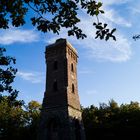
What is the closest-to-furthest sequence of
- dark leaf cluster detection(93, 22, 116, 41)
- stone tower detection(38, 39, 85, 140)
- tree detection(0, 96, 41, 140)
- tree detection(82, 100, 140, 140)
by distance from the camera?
dark leaf cluster detection(93, 22, 116, 41) → stone tower detection(38, 39, 85, 140) → tree detection(82, 100, 140, 140) → tree detection(0, 96, 41, 140)

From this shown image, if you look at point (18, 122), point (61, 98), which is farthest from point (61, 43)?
A: point (18, 122)

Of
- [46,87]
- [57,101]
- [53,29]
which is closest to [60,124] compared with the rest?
[57,101]

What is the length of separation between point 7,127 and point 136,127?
67.1 feet

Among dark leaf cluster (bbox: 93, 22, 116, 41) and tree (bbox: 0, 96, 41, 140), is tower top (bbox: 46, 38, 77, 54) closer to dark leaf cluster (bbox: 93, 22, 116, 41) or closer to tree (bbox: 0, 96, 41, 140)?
tree (bbox: 0, 96, 41, 140)

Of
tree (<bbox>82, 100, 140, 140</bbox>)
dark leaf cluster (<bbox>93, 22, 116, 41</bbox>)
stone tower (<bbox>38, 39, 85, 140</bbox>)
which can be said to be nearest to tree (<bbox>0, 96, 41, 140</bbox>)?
tree (<bbox>82, 100, 140, 140</bbox>)

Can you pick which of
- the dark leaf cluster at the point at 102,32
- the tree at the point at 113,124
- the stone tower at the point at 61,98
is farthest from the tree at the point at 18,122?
the dark leaf cluster at the point at 102,32

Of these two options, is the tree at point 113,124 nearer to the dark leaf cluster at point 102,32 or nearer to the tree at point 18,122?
the tree at point 18,122

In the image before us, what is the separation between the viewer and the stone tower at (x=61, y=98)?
22.8 metres

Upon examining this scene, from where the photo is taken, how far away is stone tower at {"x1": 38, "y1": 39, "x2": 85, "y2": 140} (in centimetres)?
2284

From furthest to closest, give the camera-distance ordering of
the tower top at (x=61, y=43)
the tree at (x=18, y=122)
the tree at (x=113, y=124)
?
1. the tree at (x=18, y=122)
2. the tree at (x=113, y=124)
3. the tower top at (x=61, y=43)

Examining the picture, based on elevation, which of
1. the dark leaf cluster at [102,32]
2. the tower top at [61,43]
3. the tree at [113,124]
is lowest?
the dark leaf cluster at [102,32]

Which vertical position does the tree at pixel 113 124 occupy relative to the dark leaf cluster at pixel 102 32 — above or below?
above

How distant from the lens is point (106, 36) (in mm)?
6215

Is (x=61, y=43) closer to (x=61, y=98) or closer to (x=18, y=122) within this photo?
(x=61, y=98)
